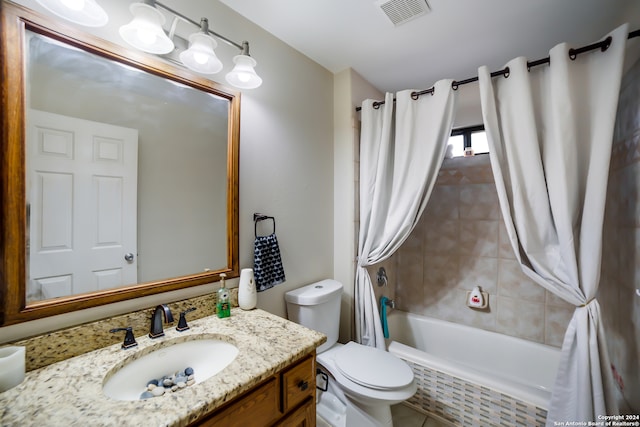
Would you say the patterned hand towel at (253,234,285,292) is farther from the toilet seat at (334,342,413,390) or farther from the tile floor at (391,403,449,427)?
the tile floor at (391,403,449,427)

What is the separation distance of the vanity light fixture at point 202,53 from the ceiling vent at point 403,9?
882 millimetres

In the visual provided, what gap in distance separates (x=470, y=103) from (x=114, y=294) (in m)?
2.67

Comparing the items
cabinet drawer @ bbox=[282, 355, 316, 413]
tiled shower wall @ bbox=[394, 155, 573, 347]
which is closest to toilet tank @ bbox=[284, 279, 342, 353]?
cabinet drawer @ bbox=[282, 355, 316, 413]

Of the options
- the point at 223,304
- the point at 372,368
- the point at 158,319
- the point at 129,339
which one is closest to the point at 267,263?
the point at 223,304

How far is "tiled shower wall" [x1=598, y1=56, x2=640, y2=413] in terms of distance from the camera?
1234mm

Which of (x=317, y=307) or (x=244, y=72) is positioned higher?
(x=244, y=72)

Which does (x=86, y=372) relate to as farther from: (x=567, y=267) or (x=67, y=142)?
(x=567, y=267)

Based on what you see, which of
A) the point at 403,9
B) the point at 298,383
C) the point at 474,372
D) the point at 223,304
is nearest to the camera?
the point at 298,383

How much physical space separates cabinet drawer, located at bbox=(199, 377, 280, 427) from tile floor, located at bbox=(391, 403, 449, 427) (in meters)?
1.25

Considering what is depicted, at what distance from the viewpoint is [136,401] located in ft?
2.20

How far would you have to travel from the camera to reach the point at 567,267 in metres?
1.25

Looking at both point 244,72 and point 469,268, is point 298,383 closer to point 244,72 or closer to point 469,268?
point 244,72

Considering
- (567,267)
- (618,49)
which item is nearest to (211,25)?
(618,49)

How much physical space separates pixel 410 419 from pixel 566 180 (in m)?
1.70
